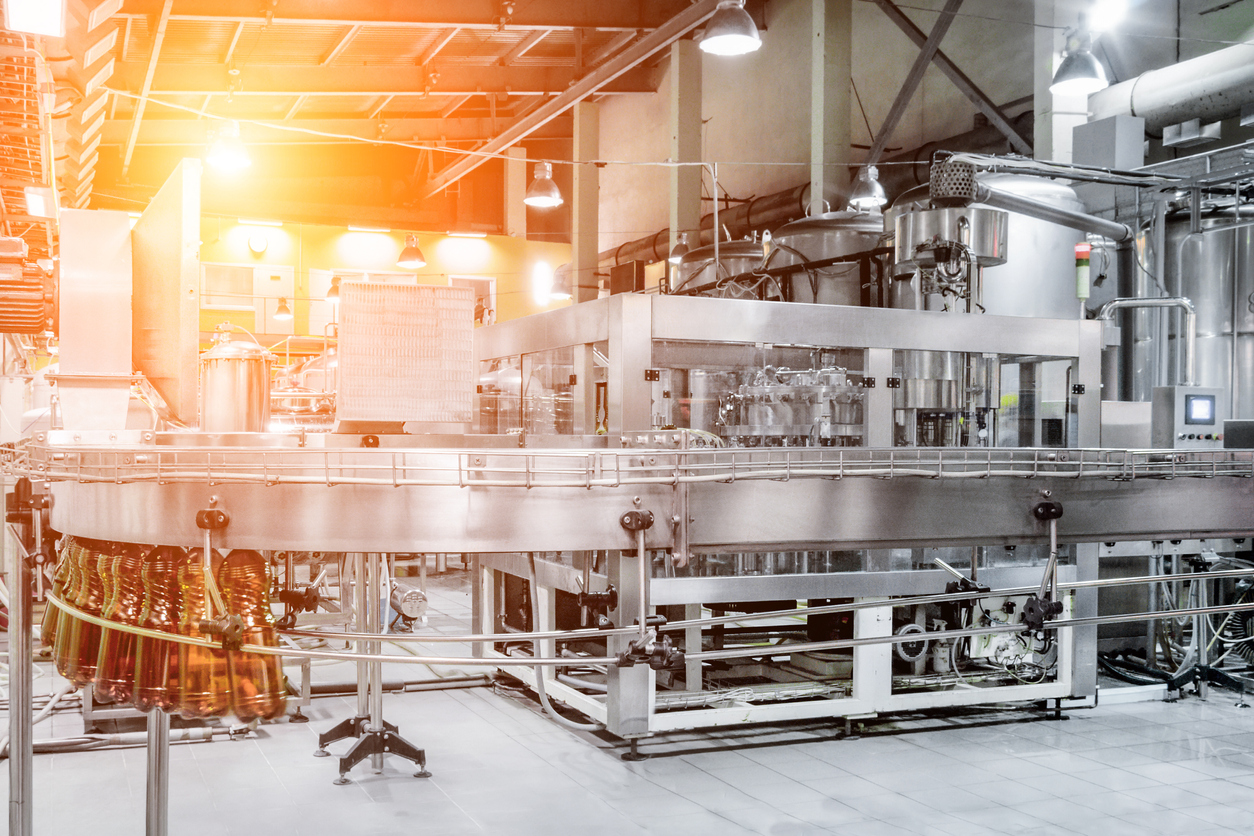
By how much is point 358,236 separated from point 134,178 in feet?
10.3

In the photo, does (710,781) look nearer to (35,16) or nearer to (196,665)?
(196,665)

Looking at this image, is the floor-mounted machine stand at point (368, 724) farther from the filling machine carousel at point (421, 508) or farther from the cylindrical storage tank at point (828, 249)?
the cylindrical storage tank at point (828, 249)

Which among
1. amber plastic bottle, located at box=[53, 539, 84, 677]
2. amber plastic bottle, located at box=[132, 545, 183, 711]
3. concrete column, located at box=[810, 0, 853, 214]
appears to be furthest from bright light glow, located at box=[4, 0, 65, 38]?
concrete column, located at box=[810, 0, 853, 214]

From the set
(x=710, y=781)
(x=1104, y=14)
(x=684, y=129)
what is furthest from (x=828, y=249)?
(x=684, y=129)

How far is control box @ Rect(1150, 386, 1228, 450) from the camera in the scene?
19.1 feet

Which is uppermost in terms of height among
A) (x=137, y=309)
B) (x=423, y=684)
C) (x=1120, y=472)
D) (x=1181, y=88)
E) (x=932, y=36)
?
(x=932, y=36)

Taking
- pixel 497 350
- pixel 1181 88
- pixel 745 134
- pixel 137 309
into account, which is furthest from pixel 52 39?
pixel 745 134

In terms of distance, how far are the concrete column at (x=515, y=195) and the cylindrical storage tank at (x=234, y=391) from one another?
1430 centimetres

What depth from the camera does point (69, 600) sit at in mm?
1736

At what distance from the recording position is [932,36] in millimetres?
8477

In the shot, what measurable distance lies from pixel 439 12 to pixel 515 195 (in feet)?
21.7

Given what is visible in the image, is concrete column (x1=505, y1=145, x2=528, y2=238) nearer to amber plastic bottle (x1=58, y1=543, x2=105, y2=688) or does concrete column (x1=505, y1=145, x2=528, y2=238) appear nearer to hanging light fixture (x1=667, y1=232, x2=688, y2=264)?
hanging light fixture (x1=667, y1=232, x2=688, y2=264)

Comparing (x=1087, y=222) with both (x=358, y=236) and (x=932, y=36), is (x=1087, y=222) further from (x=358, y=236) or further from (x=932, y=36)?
(x=358, y=236)

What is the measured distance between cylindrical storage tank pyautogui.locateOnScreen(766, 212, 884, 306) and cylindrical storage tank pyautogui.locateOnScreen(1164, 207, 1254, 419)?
1.95 m
